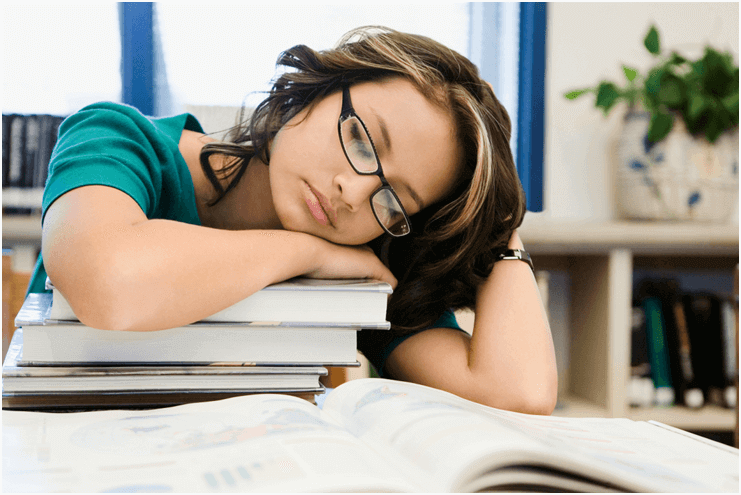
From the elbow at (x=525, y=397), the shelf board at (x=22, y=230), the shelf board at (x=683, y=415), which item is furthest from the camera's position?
the shelf board at (x=683, y=415)

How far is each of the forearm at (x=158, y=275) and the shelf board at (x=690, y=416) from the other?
4.76 feet

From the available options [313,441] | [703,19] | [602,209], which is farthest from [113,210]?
[703,19]

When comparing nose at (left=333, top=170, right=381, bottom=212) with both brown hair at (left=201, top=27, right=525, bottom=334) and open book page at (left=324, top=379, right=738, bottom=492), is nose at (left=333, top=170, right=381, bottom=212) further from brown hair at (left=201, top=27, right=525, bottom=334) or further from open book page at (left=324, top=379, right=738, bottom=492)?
open book page at (left=324, top=379, right=738, bottom=492)

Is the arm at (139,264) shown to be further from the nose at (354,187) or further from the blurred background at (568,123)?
the blurred background at (568,123)

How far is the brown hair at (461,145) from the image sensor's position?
2.45 feet

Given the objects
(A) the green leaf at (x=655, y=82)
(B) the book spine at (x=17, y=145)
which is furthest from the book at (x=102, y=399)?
(A) the green leaf at (x=655, y=82)

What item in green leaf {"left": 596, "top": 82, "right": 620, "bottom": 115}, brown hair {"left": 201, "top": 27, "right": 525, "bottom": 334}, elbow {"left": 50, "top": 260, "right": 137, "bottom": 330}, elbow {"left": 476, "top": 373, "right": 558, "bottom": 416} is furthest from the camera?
green leaf {"left": 596, "top": 82, "right": 620, "bottom": 115}

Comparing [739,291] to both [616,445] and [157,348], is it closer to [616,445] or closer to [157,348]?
[616,445]

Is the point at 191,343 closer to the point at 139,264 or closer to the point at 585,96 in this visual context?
the point at 139,264

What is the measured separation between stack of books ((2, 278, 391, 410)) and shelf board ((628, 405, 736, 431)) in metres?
1.38

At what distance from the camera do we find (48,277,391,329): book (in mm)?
489

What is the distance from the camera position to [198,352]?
0.48 m

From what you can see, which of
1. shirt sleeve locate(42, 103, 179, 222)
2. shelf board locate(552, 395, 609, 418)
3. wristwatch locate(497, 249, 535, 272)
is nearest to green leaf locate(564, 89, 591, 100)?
shelf board locate(552, 395, 609, 418)

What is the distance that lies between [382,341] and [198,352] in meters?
0.34
